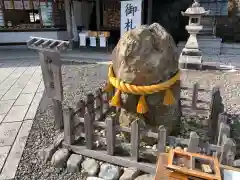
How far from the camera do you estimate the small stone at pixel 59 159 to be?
322cm

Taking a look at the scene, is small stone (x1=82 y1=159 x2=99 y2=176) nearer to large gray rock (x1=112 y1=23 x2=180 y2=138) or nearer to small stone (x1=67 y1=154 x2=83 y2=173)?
small stone (x1=67 y1=154 x2=83 y2=173)

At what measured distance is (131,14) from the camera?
9797 mm

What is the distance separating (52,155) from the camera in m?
3.34

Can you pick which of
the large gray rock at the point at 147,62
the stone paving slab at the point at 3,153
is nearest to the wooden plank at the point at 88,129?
the large gray rock at the point at 147,62

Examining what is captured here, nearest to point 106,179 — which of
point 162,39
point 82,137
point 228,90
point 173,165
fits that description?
point 82,137

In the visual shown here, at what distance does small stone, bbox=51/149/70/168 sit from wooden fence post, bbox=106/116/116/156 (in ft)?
2.02

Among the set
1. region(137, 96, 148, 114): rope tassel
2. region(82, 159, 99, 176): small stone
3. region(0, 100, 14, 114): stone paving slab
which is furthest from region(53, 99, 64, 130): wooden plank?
region(0, 100, 14, 114): stone paving slab

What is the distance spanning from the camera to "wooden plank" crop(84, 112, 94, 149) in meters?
3.11

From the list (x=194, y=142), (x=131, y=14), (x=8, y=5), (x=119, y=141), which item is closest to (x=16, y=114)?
(x=119, y=141)

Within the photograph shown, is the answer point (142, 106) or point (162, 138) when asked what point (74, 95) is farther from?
point (162, 138)

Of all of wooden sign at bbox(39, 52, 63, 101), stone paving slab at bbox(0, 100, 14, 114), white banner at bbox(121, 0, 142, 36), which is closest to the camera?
wooden sign at bbox(39, 52, 63, 101)

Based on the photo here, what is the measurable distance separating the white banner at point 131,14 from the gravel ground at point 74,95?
2.33 metres

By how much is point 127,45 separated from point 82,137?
1.47m

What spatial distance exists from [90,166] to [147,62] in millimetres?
1513
